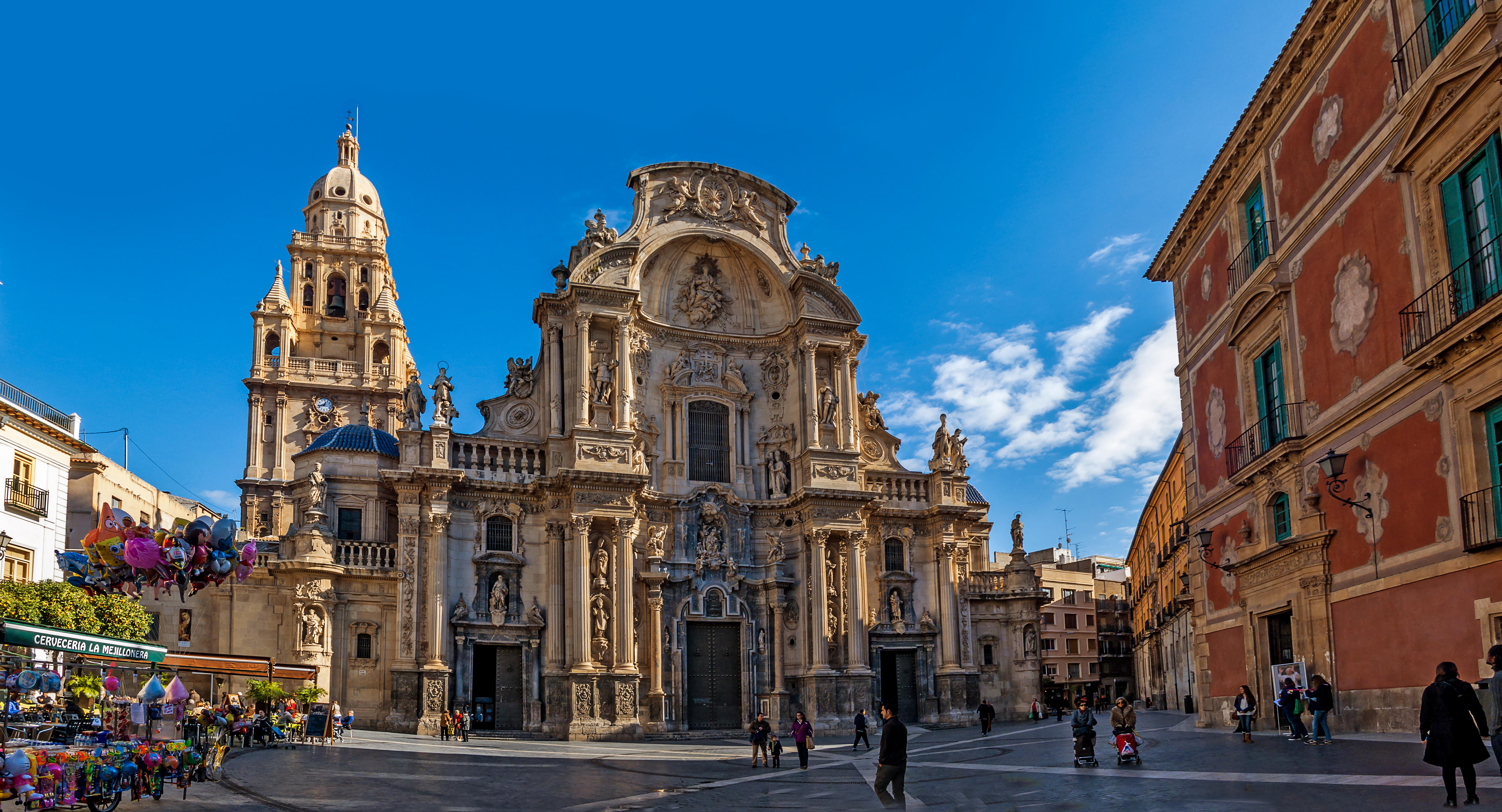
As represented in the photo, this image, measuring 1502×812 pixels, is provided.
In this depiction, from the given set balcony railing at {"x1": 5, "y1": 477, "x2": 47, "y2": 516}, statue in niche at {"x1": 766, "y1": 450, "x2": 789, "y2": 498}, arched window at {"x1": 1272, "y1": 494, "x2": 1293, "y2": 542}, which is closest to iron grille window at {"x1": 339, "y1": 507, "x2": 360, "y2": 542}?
balcony railing at {"x1": 5, "y1": 477, "x2": 47, "y2": 516}

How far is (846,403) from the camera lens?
144ft

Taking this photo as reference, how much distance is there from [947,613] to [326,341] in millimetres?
40775

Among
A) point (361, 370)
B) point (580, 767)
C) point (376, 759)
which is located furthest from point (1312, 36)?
point (361, 370)

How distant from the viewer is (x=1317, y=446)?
23594 mm

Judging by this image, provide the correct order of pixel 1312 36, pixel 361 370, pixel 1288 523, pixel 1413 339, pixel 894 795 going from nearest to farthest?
pixel 894 795 < pixel 1413 339 < pixel 1312 36 < pixel 1288 523 < pixel 361 370

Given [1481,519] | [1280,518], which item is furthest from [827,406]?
[1481,519]

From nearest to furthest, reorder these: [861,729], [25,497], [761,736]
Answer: [761,736], [861,729], [25,497]

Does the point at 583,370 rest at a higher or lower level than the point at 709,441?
higher

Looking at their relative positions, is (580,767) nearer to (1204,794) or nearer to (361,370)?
(1204,794)

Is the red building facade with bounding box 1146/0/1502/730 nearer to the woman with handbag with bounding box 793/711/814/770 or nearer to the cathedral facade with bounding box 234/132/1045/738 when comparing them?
the woman with handbag with bounding box 793/711/814/770

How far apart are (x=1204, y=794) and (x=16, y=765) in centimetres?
1367

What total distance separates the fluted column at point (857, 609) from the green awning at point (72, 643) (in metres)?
26.2

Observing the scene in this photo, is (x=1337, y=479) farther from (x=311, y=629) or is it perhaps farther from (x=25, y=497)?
(x=25, y=497)

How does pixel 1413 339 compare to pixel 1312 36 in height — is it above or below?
below
